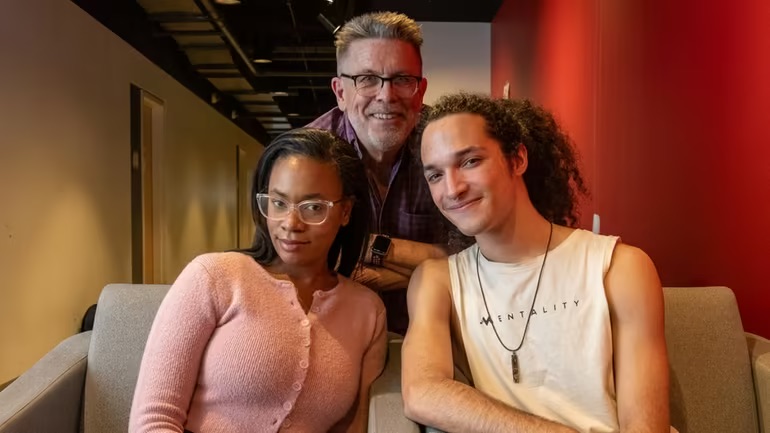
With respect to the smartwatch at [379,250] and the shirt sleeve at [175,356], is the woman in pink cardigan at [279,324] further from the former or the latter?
the smartwatch at [379,250]

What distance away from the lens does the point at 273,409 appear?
56.2 inches

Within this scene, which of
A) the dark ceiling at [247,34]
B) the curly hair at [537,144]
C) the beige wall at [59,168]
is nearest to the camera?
the curly hair at [537,144]

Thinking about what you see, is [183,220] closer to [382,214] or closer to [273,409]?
[382,214]

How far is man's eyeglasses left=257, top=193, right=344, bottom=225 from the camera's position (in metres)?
1.50

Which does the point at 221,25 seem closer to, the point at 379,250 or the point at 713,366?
the point at 379,250

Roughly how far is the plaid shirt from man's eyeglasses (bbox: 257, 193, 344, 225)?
2.04 ft

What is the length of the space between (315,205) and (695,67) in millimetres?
1354

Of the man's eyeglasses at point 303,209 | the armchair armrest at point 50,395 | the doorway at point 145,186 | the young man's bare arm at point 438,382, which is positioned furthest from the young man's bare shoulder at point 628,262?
the doorway at point 145,186

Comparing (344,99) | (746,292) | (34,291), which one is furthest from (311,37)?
(746,292)

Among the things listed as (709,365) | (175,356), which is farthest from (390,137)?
(709,365)

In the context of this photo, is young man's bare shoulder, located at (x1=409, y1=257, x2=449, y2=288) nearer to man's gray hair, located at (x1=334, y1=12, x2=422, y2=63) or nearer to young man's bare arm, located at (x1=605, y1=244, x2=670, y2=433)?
young man's bare arm, located at (x1=605, y1=244, x2=670, y2=433)

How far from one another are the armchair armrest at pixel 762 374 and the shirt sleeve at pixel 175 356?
139cm

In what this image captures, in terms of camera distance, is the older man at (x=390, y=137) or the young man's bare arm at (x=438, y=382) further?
the older man at (x=390, y=137)

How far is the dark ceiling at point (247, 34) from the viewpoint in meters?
4.99
